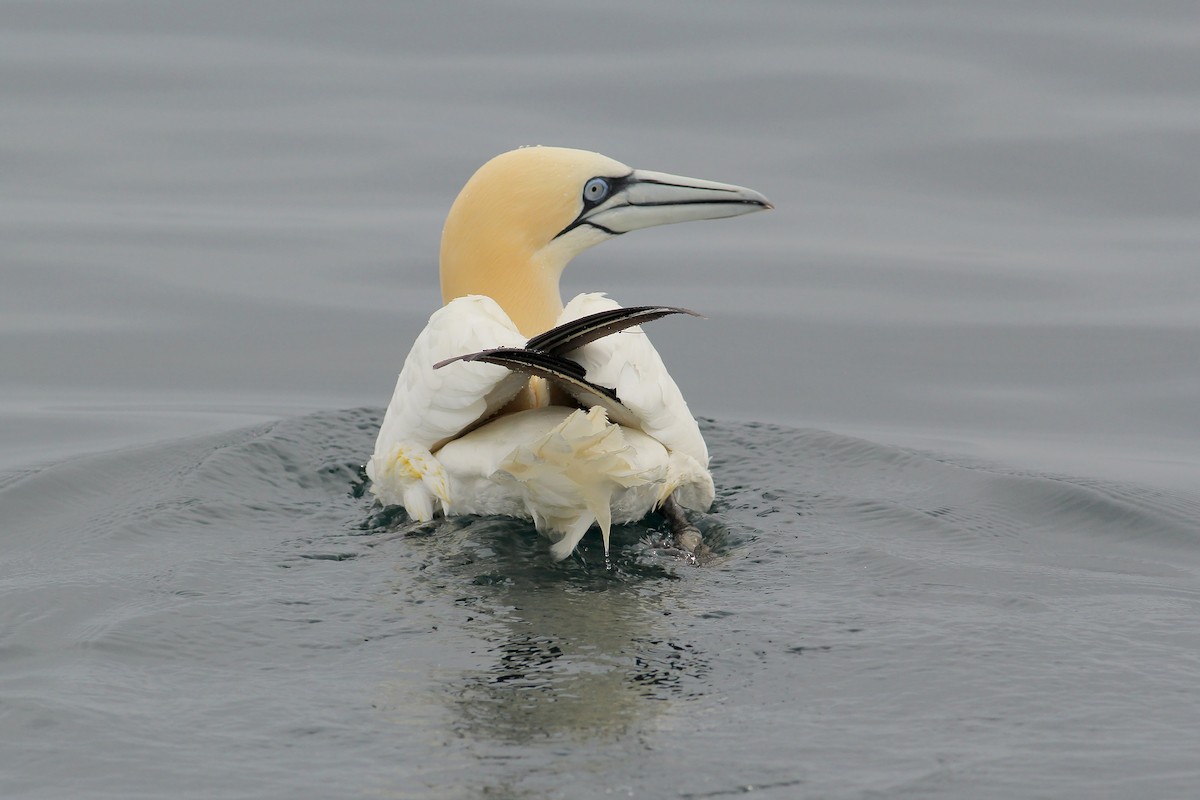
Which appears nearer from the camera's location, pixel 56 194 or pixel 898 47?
pixel 56 194

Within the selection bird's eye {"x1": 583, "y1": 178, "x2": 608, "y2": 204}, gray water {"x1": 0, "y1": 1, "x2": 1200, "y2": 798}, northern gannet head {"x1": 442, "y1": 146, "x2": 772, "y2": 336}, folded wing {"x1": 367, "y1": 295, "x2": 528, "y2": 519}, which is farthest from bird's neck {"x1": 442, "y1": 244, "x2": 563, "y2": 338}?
gray water {"x1": 0, "y1": 1, "x2": 1200, "y2": 798}

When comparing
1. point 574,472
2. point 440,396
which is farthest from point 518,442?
point 574,472

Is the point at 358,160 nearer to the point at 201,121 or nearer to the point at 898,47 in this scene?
the point at 201,121

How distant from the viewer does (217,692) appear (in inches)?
218

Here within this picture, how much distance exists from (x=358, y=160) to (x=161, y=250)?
2890mm

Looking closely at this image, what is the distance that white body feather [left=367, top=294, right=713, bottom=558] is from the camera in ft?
21.5

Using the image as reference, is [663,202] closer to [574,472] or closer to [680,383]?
[574,472]

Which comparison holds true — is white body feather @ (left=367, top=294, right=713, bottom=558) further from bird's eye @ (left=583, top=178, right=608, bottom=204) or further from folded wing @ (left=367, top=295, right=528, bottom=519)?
bird's eye @ (left=583, top=178, right=608, bottom=204)

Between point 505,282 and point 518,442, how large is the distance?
149cm

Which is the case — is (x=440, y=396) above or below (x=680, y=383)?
above

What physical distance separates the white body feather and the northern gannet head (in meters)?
0.74

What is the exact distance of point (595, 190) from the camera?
335 inches

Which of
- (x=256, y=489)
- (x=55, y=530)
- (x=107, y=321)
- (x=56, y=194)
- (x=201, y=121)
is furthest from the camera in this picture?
(x=201, y=121)

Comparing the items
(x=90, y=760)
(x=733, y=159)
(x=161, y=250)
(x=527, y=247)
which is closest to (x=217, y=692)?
(x=90, y=760)
